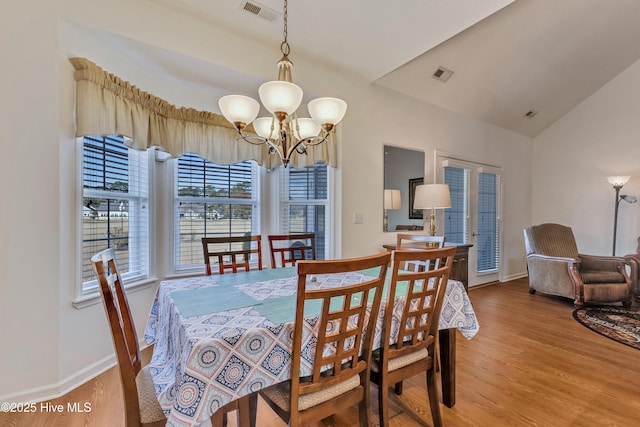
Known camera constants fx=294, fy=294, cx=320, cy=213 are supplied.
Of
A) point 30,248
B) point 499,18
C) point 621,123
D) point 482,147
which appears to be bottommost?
point 30,248

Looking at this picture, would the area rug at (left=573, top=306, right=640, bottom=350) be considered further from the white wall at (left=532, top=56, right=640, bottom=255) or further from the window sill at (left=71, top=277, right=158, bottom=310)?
the window sill at (left=71, top=277, right=158, bottom=310)

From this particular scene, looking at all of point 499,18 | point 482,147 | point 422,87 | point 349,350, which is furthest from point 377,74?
point 349,350

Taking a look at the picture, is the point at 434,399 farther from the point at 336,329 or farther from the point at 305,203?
the point at 305,203

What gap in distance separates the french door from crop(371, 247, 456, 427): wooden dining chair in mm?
3063

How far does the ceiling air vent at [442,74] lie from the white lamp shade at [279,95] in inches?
109

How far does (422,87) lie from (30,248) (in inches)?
166

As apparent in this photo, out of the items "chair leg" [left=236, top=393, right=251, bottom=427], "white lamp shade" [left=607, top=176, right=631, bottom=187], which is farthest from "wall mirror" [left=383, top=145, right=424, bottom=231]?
"white lamp shade" [left=607, top=176, right=631, bottom=187]

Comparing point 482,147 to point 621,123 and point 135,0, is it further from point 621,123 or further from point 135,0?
point 135,0

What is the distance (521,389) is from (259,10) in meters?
3.45

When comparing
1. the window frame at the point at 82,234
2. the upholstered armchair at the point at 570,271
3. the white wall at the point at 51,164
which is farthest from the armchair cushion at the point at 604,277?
the window frame at the point at 82,234

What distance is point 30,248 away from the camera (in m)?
1.88

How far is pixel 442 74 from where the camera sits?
3.78 m

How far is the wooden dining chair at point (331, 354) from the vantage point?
110 cm

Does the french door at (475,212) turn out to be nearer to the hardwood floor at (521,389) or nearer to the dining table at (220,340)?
the hardwood floor at (521,389)
